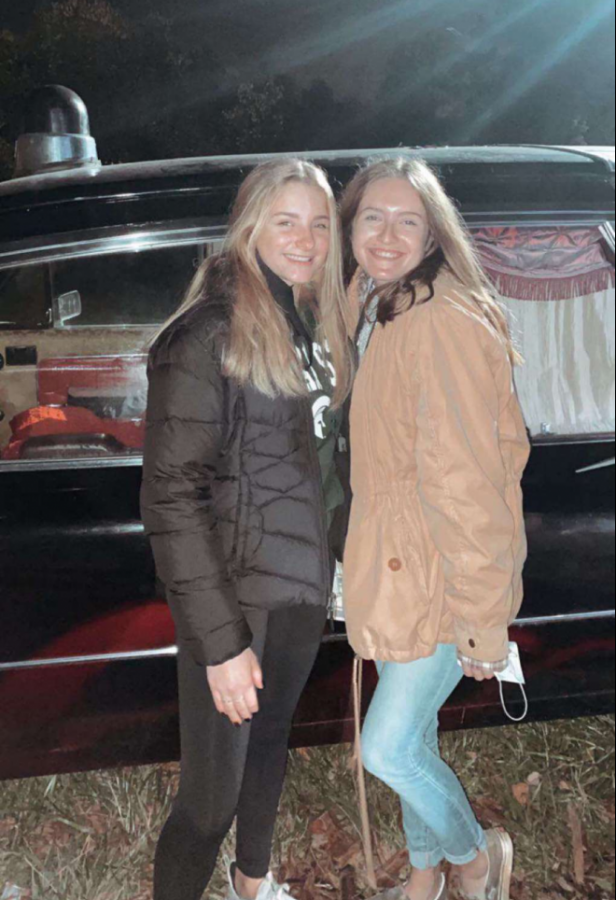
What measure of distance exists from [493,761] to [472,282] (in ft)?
4.17

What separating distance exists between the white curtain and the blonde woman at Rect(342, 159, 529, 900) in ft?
1.26

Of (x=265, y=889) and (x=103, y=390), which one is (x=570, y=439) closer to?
(x=103, y=390)

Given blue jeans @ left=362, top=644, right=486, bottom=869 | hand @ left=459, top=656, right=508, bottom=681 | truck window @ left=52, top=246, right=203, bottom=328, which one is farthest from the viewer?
truck window @ left=52, top=246, right=203, bottom=328

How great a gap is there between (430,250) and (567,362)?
0.60 m

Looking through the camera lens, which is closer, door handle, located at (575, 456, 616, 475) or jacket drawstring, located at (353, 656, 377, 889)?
jacket drawstring, located at (353, 656, 377, 889)

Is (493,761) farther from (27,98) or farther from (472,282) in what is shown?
(27,98)

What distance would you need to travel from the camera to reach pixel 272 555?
1478 millimetres

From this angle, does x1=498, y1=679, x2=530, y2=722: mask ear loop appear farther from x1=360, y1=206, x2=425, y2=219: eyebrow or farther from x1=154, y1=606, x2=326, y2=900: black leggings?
x1=360, y1=206, x2=425, y2=219: eyebrow

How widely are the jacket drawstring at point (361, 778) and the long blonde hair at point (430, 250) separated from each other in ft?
2.47

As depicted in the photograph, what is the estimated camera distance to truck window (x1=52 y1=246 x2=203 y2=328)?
1655 millimetres

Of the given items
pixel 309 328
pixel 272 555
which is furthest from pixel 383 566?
pixel 309 328

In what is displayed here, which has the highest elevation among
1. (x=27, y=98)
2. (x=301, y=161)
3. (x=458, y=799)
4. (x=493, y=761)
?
(x=27, y=98)

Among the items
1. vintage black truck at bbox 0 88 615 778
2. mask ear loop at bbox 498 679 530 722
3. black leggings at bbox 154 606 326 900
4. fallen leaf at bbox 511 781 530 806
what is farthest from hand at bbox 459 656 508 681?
fallen leaf at bbox 511 781 530 806

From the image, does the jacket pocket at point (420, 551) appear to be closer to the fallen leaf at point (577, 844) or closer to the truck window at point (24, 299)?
the truck window at point (24, 299)
